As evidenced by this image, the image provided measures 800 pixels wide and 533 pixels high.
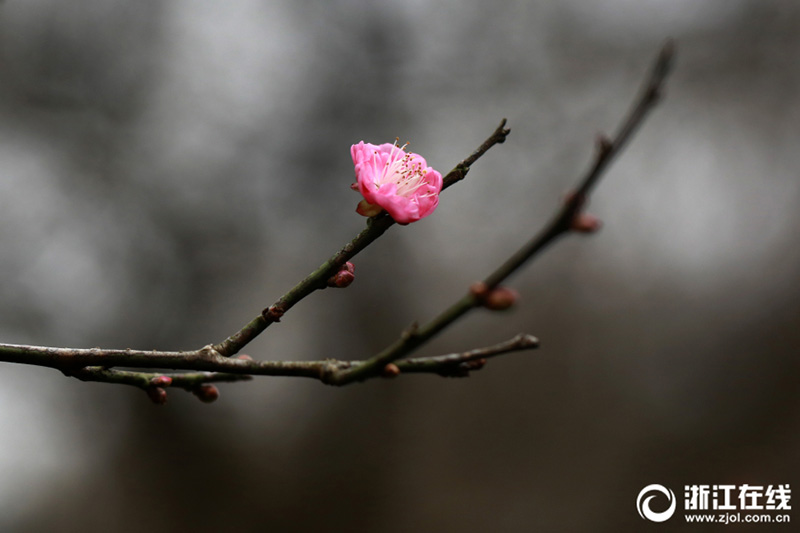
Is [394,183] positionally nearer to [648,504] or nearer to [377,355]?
[377,355]

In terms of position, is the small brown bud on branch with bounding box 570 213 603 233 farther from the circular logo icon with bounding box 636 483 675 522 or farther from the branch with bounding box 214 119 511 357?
the circular logo icon with bounding box 636 483 675 522

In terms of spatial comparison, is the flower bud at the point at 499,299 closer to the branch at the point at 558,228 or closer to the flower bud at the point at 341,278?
the branch at the point at 558,228

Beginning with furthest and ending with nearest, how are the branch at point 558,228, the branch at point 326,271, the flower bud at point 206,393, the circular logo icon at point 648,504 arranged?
the circular logo icon at point 648,504, the flower bud at point 206,393, the branch at point 326,271, the branch at point 558,228

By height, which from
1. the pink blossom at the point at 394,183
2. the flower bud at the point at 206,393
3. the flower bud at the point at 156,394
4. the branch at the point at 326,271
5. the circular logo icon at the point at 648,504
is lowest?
the flower bud at the point at 156,394

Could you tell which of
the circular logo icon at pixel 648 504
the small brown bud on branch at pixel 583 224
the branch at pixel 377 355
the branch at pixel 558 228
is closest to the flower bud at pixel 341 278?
the branch at pixel 377 355

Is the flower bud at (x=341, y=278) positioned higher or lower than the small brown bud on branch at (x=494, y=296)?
higher

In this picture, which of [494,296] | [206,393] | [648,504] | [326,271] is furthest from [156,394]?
[648,504]

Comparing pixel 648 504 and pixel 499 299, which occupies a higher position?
pixel 648 504
